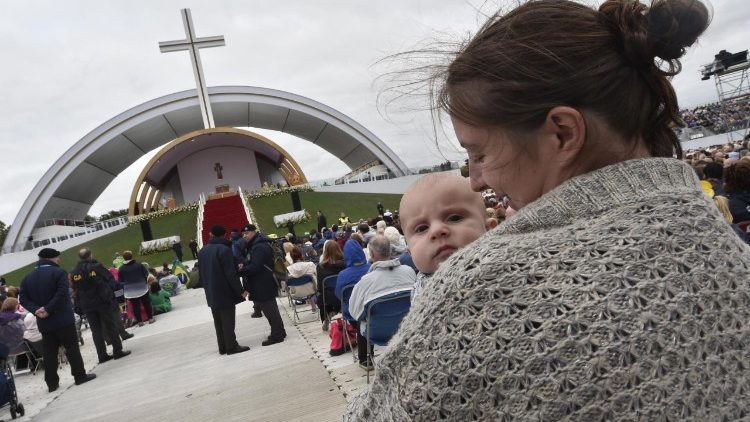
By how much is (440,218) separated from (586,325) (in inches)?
68.3

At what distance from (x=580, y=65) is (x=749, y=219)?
198 inches

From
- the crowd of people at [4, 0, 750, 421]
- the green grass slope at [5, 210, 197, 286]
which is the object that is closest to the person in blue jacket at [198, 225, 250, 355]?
the crowd of people at [4, 0, 750, 421]

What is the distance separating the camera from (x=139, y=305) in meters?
13.1

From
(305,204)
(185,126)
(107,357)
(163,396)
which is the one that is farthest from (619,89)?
(185,126)

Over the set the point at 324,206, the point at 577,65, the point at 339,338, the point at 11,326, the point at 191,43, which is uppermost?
the point at 191,43

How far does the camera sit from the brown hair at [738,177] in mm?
4883

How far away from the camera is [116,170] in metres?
54.5

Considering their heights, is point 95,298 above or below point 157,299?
above

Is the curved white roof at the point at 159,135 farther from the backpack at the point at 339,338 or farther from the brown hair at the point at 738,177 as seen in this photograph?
the brown hair at the point at 738,177

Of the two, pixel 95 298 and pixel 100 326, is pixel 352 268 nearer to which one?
pixel 95 298

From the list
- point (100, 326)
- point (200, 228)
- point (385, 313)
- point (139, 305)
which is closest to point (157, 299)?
point (139, 305)

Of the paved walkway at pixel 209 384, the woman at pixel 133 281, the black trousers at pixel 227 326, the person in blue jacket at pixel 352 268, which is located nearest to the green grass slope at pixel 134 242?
the woman at pixel 133 281

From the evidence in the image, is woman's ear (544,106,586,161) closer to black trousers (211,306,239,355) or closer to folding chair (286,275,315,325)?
black trousers (211,306,239,355)

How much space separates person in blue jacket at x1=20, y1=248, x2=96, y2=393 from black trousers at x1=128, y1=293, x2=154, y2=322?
202 inches
